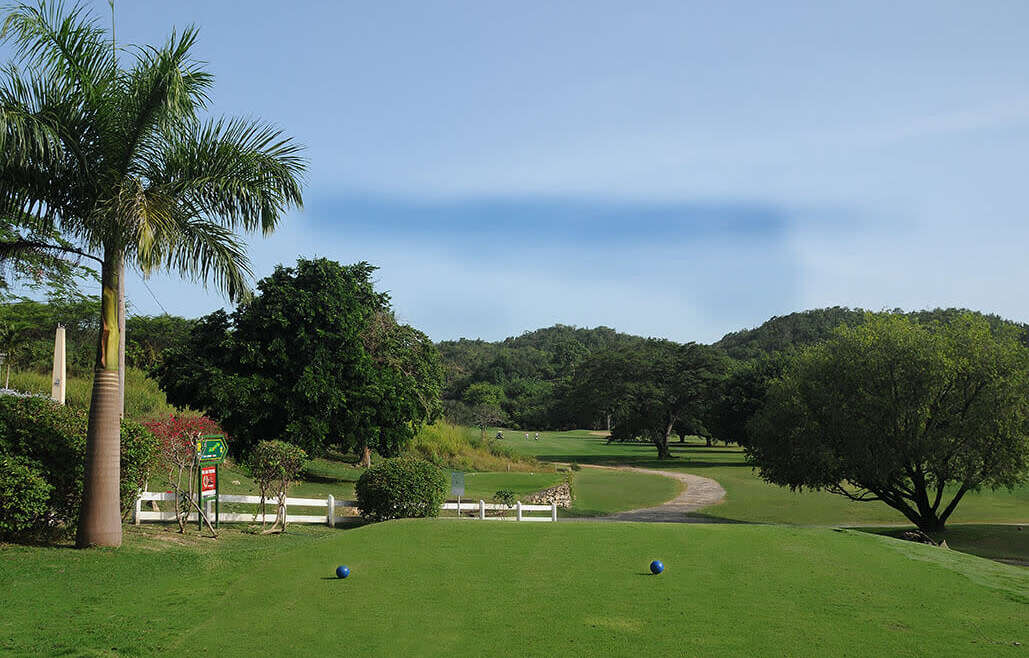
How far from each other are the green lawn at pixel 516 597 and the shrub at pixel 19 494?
1.64 feet

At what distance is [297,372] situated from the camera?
30.7m

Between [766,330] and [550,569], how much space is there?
139425 mm

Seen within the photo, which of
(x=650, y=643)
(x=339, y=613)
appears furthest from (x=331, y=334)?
(x=650, y=643)

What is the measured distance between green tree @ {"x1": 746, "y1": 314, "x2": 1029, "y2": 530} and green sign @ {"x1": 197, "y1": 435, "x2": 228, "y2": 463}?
2316cm

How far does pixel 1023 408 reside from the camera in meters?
28.5

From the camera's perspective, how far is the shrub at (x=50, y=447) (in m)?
13.3

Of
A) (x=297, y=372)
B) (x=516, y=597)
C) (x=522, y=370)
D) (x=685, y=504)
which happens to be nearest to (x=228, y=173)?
(x=516, y=597)

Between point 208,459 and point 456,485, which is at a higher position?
point 208,459

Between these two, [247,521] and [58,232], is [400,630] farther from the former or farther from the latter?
[247,521]

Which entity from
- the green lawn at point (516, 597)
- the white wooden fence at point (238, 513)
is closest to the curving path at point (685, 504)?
the white wooden fence at point (238, 513)

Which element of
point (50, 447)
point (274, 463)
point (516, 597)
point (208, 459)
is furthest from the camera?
point (274, 463)

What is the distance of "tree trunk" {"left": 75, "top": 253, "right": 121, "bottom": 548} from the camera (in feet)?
43.2

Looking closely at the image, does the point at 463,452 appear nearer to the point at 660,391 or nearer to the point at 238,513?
the point at 238,513

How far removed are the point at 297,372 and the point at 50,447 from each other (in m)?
17.0
